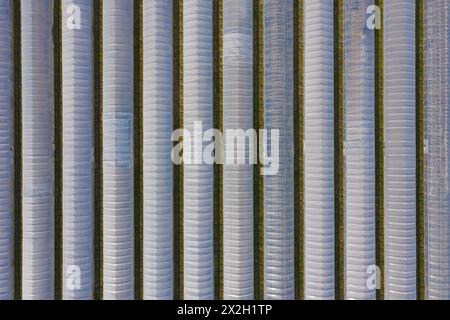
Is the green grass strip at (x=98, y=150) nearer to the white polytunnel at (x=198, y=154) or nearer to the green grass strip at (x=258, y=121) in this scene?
the white polytunnel at (x=198, y=154)

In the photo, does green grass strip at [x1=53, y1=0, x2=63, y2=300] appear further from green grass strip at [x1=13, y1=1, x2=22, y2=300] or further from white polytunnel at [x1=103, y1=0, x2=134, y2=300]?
white polytunnel at [x1=103, y1=0, x2=134, y2=300]

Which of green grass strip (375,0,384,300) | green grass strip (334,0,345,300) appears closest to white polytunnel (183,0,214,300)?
green grass strip (334,0,345,300)

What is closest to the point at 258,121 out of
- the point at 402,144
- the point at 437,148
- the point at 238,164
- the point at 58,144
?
the point at 238,164

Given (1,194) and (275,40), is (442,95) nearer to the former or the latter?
(275,40)

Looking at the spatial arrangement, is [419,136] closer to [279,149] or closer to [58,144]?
[279,149]

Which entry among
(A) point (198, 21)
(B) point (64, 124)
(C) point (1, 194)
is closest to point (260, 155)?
(A) point (198, 21)

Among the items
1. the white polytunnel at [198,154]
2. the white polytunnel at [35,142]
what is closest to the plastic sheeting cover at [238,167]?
the white polytunnel at [198,154]
